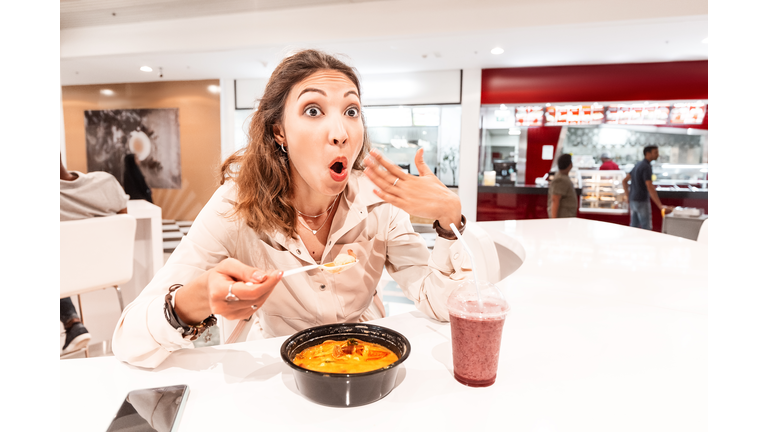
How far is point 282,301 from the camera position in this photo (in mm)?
1315

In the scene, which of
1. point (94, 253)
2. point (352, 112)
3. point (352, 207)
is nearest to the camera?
point (352, 112)

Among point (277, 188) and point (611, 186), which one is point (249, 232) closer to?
point (277, 188)

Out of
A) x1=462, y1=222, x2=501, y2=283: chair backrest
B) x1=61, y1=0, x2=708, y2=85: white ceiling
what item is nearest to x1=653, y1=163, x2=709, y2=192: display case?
x1=61, y1=0, x2=708, y2=85: white ceiling

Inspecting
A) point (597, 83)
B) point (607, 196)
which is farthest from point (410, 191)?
point (597, 83)

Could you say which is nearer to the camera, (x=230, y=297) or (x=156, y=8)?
(x=230, y=297)

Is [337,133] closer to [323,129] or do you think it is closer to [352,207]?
[323,129]

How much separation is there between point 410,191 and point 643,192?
6264mm

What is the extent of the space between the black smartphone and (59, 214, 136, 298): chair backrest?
73.1 inches

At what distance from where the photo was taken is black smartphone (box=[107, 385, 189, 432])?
2.35 feet

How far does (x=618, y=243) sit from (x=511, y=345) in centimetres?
161

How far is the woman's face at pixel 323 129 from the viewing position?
1.17 m

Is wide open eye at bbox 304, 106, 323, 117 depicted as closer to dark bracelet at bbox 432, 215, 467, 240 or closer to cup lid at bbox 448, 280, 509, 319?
dark bracelet at bbox 432, 215, 467, 240

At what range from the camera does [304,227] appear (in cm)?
139
